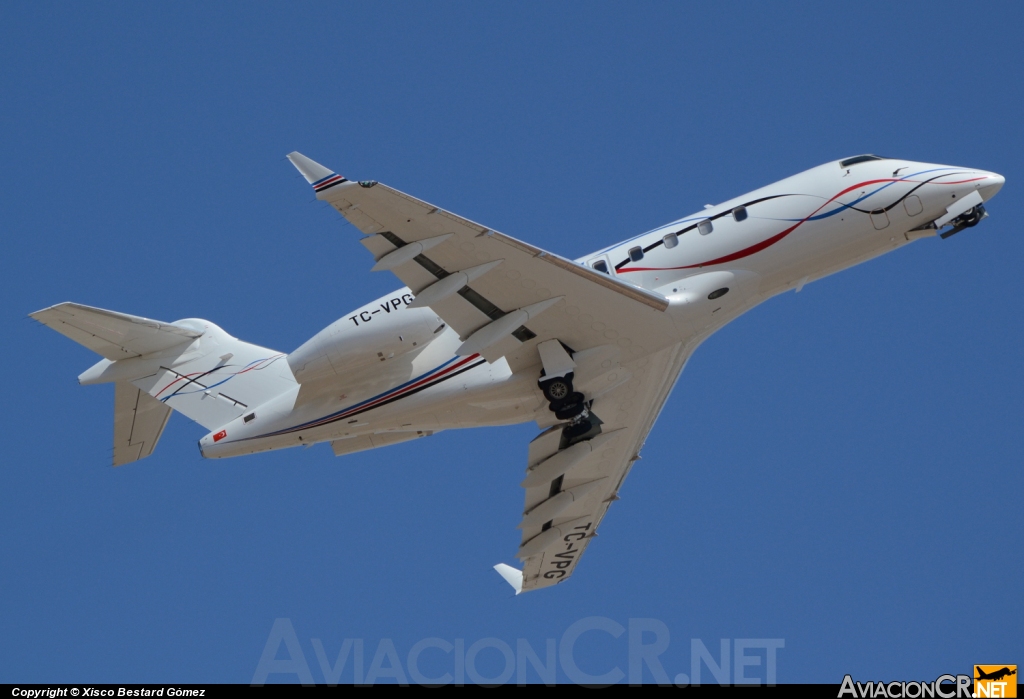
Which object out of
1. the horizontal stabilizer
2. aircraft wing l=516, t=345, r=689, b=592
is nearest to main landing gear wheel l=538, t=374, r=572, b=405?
aircraft wing l=516, t=345, r=689, b=592

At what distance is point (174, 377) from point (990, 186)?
1651 cm

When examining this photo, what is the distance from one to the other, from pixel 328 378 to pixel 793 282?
880cm

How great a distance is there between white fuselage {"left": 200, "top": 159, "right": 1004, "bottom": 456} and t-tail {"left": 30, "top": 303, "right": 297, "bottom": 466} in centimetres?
233

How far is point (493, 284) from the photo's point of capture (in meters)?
20.6

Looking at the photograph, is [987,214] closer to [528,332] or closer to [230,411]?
[528,332]

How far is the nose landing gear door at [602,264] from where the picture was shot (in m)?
22.1

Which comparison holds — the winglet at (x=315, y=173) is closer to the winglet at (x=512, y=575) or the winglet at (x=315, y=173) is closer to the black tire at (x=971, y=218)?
the black tire at (x=971, y=218)

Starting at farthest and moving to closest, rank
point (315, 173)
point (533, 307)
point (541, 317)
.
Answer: point (541, 317) < point (533, 307) < point (315, 173)

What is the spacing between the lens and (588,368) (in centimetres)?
2216

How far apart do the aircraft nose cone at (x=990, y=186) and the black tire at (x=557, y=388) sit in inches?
328

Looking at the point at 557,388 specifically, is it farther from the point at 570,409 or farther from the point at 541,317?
the point at 541,317

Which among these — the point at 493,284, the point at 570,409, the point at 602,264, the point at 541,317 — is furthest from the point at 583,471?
the point at 493,284

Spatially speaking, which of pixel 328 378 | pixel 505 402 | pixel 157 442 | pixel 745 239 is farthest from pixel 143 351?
pixel 745 239

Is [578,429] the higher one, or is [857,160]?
[857,160]
